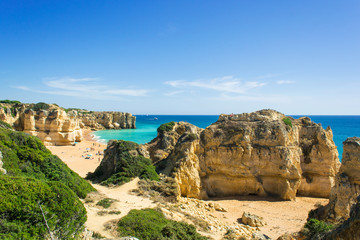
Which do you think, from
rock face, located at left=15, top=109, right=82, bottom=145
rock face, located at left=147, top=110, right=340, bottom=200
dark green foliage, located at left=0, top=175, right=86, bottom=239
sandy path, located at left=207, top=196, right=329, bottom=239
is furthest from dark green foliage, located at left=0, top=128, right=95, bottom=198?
rock face, located at left=15, top=109, right=82, bottom=145

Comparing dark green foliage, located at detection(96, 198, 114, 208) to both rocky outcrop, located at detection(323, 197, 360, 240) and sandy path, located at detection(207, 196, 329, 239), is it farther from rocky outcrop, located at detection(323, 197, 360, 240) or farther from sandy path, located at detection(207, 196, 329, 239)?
rocky outcrop, located at detection(323, 197, 360, 240)

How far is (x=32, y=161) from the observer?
11.6 metres

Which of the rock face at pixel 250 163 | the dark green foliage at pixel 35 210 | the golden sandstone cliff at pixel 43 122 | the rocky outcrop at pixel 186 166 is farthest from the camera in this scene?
the golden sandstone cliff at pixel 43 122

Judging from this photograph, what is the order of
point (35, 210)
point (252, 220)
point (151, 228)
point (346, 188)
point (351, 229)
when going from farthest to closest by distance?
1. point (252, 220)
2. point (346, 188)
3. point (151, 228)
4. point (35, 210)
5. point (351, 229)

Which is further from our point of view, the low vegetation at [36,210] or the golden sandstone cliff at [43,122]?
the golden sandstone cliff at [43,122]

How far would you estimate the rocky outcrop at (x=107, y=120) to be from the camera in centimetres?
8356

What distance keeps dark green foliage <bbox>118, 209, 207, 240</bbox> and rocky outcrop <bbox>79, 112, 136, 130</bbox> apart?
78.4 m

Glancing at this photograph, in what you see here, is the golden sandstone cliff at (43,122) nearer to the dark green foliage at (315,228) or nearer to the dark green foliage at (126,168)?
the dark green foliage at (126,168)

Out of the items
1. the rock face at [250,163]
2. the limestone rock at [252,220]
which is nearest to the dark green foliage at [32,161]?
the rock face at [250,163]

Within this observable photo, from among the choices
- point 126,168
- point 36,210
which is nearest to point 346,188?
point 36,210

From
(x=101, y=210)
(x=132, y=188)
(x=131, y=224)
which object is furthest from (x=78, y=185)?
(x=131, y=224)

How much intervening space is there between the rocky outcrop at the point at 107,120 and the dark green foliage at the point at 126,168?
68857 mm

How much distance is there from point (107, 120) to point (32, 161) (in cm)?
8117

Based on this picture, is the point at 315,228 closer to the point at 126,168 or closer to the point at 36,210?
the point at 36,210
